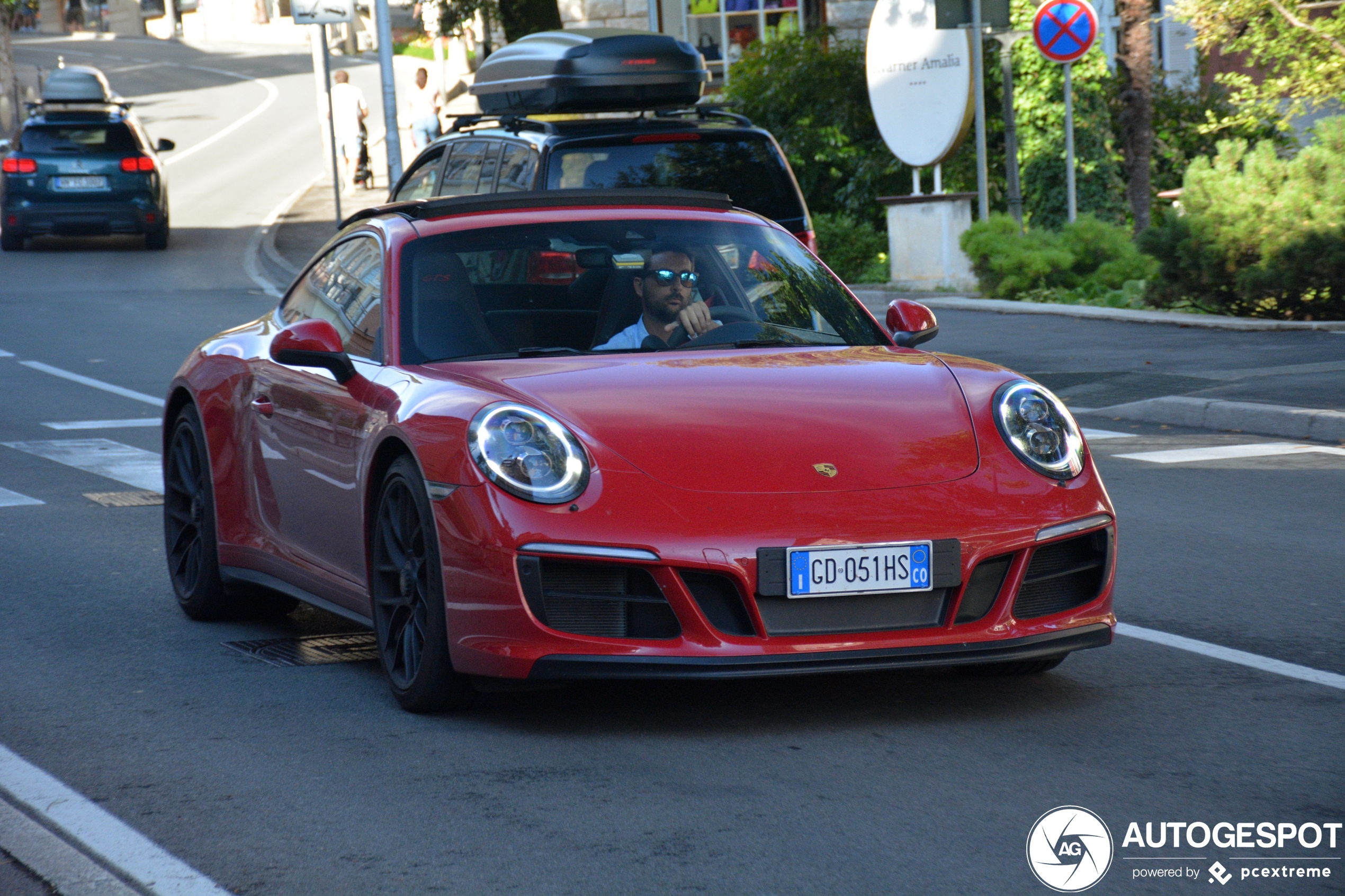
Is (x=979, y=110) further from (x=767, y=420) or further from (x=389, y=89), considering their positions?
(x=767, y=420)

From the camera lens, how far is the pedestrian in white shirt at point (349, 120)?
32000mm

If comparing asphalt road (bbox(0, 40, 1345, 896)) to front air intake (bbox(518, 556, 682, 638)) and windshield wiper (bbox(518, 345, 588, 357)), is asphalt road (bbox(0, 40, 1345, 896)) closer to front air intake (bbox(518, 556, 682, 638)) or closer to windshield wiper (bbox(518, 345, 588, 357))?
front air intake (bbox(518, 556, 682, 638))

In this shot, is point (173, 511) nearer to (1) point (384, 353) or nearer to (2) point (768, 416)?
(1) point (384, 353)

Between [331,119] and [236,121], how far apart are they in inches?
1078

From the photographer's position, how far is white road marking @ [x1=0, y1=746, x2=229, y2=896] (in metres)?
3.80

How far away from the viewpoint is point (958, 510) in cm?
480

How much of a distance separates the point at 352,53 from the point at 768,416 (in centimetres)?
7597

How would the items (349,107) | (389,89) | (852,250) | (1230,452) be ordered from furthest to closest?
(349,107) → (389,89) → (852,250) → (1230,452)

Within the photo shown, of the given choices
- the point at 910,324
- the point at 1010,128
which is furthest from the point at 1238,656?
the point at 1010,128

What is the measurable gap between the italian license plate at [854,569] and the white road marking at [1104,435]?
626 centimetres

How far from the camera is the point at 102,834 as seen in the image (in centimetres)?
415

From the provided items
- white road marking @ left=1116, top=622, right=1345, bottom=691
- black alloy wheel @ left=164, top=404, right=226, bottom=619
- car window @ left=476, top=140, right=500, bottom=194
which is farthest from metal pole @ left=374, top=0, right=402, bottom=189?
white road marking @ left=1116, top=622, right=1345, bottom=691

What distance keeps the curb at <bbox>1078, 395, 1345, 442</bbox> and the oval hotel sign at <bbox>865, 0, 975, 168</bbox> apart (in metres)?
8.90

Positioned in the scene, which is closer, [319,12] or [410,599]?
[410,599]
